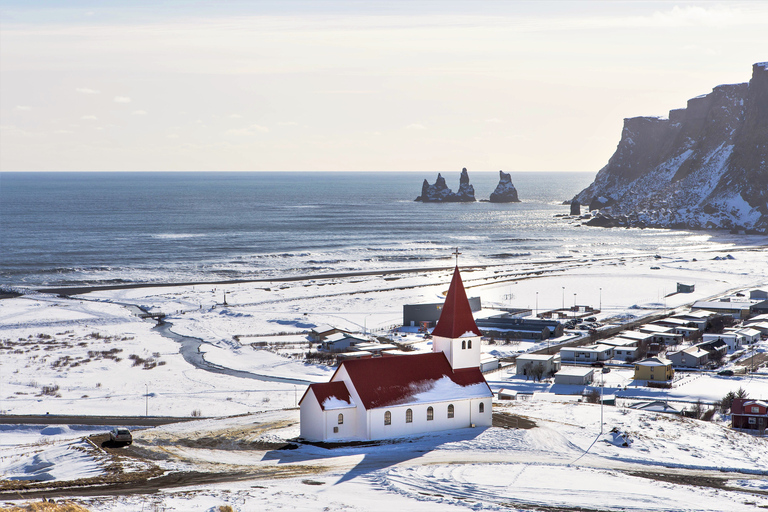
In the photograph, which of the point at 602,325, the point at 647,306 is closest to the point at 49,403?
the point at 602,325

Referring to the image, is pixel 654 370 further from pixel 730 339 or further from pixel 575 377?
pixel 730 339

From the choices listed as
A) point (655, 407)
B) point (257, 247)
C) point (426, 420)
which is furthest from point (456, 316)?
point (257, 247)

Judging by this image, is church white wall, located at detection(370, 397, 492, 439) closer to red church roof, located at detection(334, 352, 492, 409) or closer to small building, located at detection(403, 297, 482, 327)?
red church roof, located at detection(334, 352, 492, 409)

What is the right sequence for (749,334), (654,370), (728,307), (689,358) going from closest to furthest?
(654,370) < (689,358) < (749,334) < (728,307)

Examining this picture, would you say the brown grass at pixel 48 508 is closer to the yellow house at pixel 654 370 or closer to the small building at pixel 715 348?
the yellow house at pixel 654 370

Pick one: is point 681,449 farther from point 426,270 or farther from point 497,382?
point 426,270

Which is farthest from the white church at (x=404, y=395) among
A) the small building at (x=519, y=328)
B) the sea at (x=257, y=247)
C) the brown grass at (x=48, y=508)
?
the sea at (x=257, y=247)
